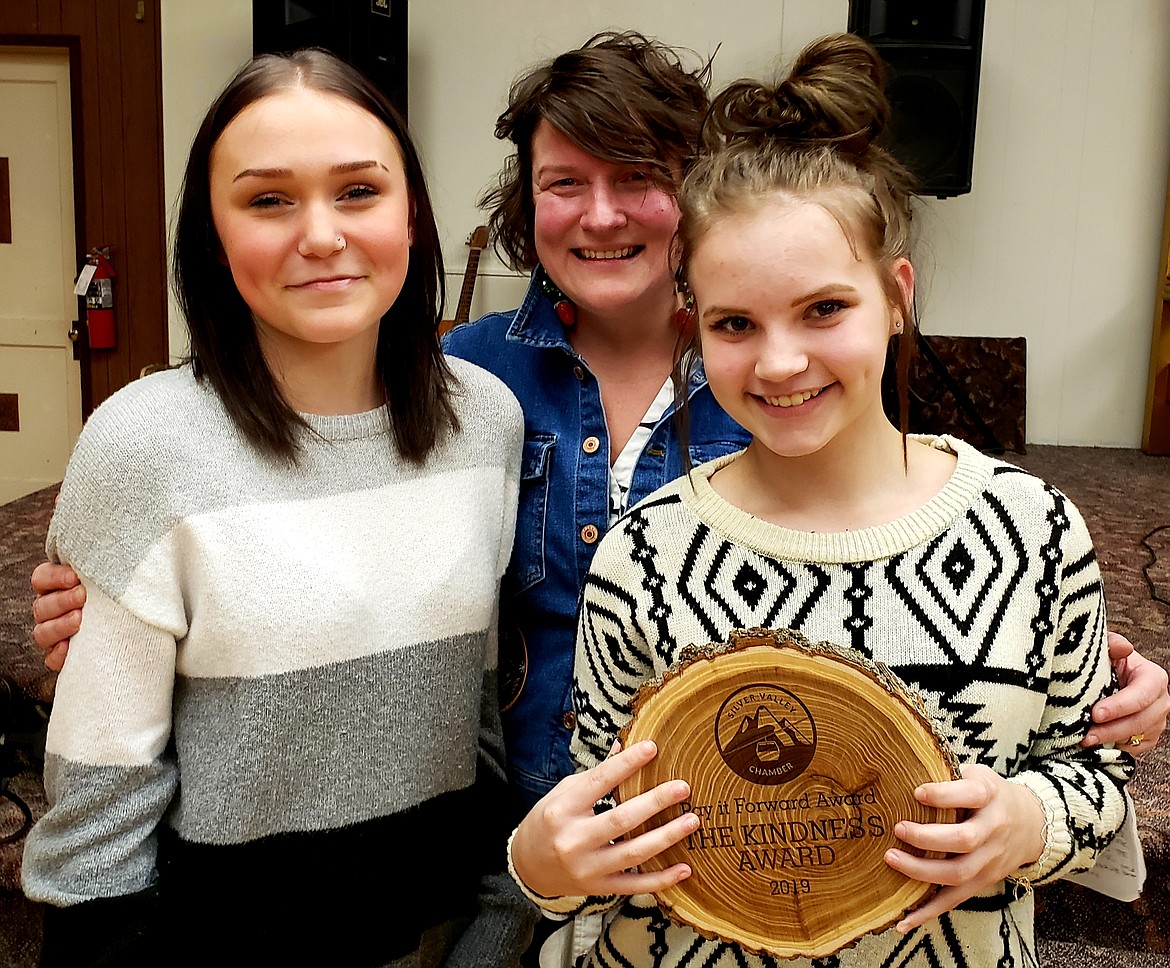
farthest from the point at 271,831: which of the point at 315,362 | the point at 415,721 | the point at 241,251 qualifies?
the point at 241,251

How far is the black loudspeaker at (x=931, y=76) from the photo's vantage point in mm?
4117

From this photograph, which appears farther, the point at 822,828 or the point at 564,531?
the point at 564,531

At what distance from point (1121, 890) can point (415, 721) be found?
80cm

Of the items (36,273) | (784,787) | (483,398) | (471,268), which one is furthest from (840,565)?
(36,273)

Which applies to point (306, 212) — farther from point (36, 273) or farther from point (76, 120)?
point (36, 273)

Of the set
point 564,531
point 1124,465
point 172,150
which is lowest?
point 1124,465

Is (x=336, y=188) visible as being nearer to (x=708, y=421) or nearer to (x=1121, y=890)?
(x=708, y=421)

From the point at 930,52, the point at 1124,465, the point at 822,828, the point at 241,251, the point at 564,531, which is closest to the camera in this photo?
the point at 822,828

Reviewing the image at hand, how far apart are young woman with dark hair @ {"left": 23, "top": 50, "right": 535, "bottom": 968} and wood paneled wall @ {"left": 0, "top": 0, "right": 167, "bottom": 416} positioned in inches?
169

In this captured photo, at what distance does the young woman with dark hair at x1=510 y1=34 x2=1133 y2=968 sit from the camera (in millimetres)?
993

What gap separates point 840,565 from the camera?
1029 millimetres

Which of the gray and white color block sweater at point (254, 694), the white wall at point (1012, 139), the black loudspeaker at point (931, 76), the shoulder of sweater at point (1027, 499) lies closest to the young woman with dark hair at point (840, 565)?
the shoulder of sweater at point (1027, 499)

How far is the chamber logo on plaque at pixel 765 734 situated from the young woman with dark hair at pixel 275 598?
0.42 m

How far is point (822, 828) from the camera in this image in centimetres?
92
